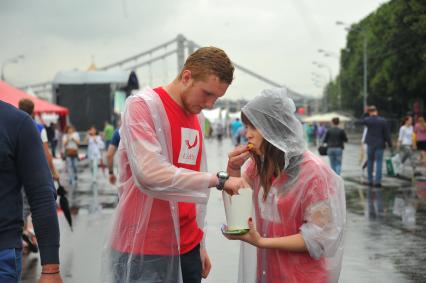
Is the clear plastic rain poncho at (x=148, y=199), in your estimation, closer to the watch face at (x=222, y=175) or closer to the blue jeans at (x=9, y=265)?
the watch face at (x=222, y=175)

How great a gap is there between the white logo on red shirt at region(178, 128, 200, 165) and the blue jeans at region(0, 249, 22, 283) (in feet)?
2.82

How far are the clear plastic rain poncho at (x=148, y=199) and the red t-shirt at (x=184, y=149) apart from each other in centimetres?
5

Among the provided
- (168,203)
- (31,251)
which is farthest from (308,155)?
(31,251)

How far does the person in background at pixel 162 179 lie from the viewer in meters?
3.12

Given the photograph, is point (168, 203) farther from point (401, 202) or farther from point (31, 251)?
point (401, 202)

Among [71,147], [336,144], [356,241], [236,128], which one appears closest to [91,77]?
[236,128]

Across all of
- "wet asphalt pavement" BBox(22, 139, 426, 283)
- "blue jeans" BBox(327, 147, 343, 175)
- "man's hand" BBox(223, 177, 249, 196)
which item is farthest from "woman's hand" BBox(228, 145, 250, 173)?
"blue jeans" BBox(327, 147, 343, 175)

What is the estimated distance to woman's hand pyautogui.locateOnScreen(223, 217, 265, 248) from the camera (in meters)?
3.03

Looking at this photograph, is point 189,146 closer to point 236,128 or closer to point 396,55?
point 236,128

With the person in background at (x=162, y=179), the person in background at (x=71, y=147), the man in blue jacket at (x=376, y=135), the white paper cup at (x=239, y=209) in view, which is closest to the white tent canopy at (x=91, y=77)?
the person in background at (x=71, y=147)

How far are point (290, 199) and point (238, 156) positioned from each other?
0.29 m

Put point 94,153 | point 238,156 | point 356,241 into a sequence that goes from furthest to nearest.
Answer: point 94,153 < point 356,241 < point 238,156

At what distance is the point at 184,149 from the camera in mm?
3354

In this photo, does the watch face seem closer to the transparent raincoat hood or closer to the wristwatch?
the wristwatch
